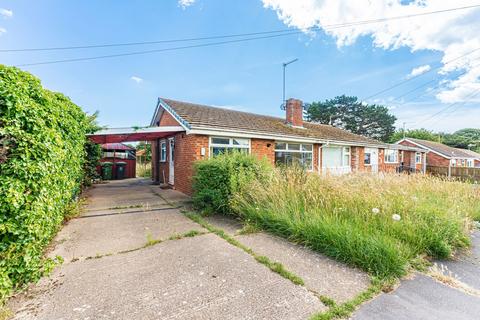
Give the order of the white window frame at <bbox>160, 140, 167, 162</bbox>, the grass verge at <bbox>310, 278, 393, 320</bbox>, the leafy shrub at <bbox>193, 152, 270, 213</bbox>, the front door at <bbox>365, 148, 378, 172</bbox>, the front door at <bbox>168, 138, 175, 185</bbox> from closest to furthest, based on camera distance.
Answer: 1. the grass verge at <bbox>310, 278, 393, 320</bbox>
2. the leafy shrub at <bbox>193, 152, 270, 213</bbox>
3. the front door at <bbox>168, 138, 175, 185</bbox>
4. the white window frame at <bbox>160, 140, 167, 162</bbox>
5. the front door at <bbox>365, 148, 378, 172</bbox>

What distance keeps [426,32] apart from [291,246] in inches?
566

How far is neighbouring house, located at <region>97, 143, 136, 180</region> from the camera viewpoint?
14.7 meters

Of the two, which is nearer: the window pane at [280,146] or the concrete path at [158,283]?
the concrete path at [158,283]

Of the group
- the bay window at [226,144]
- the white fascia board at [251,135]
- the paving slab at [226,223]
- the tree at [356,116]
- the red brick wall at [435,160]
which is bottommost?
the paving slab at [226,223]

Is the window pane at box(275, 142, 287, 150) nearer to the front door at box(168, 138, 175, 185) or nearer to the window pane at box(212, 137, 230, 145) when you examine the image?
the window pane at box(212, 137, 230, 145)

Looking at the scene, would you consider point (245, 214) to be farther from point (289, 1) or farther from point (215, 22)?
point (215, 22)

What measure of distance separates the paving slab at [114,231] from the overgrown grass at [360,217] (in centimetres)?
172

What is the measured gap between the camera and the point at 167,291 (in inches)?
101

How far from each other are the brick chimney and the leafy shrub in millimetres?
8713

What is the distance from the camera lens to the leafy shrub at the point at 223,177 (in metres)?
5.80

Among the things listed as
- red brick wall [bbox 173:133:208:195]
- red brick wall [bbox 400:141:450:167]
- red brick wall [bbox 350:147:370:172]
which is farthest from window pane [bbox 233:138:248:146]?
red brick wall [bbox 400:141:450:167]

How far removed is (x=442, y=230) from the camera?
3.82m

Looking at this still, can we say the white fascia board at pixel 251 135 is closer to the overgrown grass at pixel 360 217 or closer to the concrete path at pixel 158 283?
the overgrown grass at pixel 360 217

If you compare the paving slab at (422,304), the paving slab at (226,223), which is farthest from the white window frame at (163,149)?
the paving slab at (422,304)
